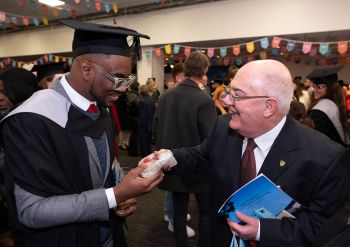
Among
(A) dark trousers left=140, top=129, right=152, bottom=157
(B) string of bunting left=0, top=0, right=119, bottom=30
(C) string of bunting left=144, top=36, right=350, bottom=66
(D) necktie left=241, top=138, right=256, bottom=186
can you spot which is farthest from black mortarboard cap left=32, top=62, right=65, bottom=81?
(C) string of bunting left=144, top=36, right=350, bottom=66

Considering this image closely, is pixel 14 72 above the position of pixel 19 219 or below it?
above

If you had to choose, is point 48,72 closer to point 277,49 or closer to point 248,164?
point 248,164

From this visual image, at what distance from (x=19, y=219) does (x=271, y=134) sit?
1269mm

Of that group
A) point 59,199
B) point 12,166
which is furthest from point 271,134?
point 12,166

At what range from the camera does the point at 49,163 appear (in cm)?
121

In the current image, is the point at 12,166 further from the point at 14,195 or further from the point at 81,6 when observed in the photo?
the point at 81,6

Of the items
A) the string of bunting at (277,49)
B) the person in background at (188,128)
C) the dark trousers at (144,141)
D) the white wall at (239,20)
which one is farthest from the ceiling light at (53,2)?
the person in background at (188,128)

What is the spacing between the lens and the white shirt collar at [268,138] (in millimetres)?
1507

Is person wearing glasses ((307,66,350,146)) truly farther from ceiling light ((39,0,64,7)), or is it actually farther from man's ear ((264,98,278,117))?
ceiling light ((39,0,64,7))

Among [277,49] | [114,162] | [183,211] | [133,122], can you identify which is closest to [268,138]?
[114,162]

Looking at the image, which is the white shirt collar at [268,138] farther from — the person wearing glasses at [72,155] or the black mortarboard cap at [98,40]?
the black mortarboard cap at [98,40]

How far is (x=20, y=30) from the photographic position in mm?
11844

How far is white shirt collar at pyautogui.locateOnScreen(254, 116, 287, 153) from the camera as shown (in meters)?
1.51

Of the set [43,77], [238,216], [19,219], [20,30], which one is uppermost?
[20,30]
